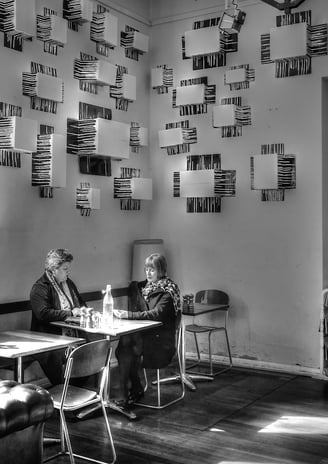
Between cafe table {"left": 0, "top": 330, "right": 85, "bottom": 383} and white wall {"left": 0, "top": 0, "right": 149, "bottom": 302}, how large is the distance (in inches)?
34.4

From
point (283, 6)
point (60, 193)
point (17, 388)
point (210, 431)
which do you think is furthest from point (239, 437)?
point (283, 6)

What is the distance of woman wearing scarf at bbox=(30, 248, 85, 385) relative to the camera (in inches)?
186

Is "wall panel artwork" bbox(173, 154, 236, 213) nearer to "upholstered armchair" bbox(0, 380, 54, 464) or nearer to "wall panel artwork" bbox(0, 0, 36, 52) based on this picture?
"wall panel artwork" bbox(0, 0, 36, 52)

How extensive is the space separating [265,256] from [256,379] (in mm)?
1250

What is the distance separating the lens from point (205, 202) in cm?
A: 669

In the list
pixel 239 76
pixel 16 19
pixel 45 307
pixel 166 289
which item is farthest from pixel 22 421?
pixel 239 76

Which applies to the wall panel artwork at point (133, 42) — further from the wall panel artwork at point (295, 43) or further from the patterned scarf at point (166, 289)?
the patterned scarf at point (166, 289)

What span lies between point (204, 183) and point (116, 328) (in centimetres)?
247

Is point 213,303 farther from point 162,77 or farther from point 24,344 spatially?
point 24,344

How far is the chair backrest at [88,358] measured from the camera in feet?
12.0

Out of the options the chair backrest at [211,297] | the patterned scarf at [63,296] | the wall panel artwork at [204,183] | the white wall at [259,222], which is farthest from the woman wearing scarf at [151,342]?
the wall panel artwork at [204,183]

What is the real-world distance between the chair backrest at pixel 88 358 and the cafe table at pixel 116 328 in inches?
20.8

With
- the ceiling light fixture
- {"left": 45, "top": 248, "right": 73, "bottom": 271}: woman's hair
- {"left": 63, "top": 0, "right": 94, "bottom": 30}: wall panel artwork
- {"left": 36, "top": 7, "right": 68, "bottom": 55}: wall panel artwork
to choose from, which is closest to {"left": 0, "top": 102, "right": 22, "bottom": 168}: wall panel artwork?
{"left": 36, "top": 7, "right": 68, "bottom": 55}: wall panel artwork

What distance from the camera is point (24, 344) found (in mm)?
4102
